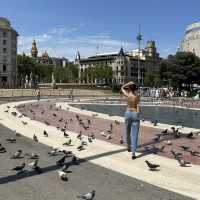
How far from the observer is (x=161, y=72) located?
A: 91.9 meters

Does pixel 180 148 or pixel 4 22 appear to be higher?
pixel 4 22

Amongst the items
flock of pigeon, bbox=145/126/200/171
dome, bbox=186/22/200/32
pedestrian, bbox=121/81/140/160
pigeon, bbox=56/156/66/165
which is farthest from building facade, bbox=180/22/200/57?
pigeon, bbox=56/156/66/165

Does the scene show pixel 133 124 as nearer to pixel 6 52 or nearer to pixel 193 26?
pixel 6 52

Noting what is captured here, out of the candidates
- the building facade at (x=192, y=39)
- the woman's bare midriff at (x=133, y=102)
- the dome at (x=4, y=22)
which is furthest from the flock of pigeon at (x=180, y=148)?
the dome at (x=4, y=22)

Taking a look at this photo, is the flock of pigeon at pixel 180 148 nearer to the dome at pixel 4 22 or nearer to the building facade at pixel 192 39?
the building facade at pixel 192 39

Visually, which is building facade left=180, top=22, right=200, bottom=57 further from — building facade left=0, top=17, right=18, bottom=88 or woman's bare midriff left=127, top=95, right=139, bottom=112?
woman's bare midriff left=127, top=95, right=139, bottom=112

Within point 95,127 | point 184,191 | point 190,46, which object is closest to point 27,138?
point 95,127

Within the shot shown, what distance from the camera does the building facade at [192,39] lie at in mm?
126125

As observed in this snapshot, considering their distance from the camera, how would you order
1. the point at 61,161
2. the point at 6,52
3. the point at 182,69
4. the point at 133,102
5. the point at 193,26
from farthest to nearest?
the point at 6,52
the point at 193,26
the point at 182,69
the point at 133,102
the point at 61,161

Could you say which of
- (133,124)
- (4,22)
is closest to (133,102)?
(133,124)

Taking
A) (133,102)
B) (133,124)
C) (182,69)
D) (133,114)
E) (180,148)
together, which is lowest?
(180,148)

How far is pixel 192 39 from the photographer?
129125 mm

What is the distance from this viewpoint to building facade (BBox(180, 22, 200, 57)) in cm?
12612

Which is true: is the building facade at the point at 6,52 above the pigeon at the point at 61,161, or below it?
above
